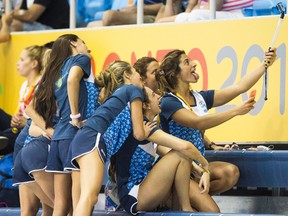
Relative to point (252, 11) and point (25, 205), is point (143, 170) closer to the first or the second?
point (25, 205)

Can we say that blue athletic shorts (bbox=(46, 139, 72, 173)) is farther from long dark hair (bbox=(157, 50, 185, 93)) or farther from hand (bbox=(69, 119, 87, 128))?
long dark hair (bbox=(157, 50, 185, 93))

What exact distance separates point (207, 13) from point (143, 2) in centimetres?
69

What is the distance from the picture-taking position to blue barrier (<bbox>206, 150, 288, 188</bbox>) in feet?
22.3

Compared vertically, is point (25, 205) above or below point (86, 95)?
below

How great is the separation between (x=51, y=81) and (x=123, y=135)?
74 centimetres

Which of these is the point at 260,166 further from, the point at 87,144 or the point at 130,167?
the point at 87,144

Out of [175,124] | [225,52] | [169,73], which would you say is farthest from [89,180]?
[225,52]

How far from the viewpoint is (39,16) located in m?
9.15

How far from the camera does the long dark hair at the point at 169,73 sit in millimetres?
6879

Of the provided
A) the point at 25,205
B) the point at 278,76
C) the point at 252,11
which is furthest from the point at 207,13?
the point at 25,205

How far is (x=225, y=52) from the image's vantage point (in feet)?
25.0

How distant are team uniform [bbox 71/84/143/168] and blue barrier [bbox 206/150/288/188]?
3.66 ft

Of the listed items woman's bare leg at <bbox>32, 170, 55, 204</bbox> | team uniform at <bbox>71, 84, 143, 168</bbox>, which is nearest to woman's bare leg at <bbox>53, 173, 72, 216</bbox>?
woman's bare leg at <bbox>32, 170, 55, 204</bbox>

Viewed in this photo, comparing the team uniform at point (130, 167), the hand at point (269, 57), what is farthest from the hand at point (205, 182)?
the hand at point (269, 57)
